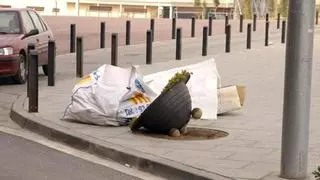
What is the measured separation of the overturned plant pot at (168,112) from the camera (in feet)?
26.4

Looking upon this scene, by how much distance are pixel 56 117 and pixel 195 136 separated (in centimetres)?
219

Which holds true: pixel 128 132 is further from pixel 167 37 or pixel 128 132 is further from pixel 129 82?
pixel 167 37

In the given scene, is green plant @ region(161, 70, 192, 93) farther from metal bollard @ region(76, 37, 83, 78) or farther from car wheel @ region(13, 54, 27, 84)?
metal bollard @ region(76, 37, 83, 78)

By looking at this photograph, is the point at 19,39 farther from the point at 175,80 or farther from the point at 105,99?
the point at 175,80

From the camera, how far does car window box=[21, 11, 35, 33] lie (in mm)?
14195

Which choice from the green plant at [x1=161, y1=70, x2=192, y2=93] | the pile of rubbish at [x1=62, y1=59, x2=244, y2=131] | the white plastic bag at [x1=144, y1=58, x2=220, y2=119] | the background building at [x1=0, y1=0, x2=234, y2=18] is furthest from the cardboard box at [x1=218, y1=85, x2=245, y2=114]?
the background building at [x1=0, y1=0, x2=234, y2=18]

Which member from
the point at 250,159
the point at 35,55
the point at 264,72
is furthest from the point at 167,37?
the point at 250,159

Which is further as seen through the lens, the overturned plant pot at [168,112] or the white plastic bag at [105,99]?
the white plastic bag at [105,99]

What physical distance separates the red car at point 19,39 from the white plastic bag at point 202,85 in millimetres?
3824

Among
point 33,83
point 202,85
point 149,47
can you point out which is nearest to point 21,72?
point 33,83

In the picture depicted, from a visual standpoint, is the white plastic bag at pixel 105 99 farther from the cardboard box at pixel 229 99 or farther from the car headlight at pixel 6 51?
the car headlight at pixel 6 51

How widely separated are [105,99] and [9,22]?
6.01m

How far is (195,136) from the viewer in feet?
27.2

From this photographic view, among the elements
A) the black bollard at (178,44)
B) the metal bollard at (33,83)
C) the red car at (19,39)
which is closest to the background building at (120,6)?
the black bollard at (178,44)
